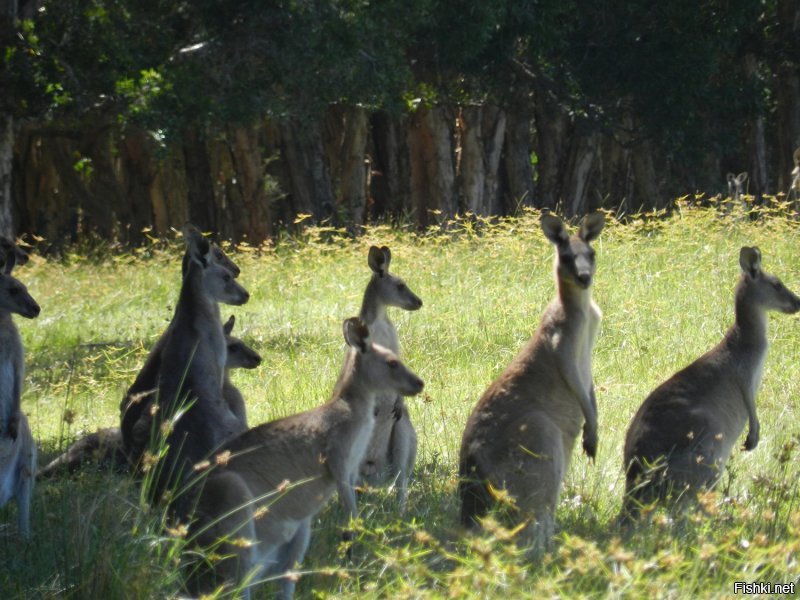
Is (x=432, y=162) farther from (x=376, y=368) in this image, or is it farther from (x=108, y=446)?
(x=376, y=368)

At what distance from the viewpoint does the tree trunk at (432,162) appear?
74.5 ft

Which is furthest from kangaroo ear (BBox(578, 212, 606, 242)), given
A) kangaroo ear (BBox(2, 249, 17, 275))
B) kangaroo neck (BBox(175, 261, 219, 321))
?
kangaroo ear (BBox(2, 249, 17, 275))

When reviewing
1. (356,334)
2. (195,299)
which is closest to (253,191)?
(195,299)

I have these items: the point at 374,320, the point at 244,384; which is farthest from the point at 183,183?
the point at 374,320

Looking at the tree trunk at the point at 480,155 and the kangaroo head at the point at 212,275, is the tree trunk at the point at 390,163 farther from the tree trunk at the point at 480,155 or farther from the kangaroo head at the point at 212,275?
the kangaroo head at the point at 212,275

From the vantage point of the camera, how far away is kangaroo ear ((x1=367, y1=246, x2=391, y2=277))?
8.24m

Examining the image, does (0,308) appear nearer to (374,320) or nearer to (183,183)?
(374,320)

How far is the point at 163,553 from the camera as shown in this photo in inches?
215

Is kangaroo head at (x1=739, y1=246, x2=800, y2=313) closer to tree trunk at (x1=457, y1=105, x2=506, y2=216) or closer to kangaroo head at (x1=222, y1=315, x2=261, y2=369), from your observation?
kangaroo head at (x1=222, y1=315, x2=261, y2=369)

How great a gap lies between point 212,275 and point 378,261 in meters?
1.09

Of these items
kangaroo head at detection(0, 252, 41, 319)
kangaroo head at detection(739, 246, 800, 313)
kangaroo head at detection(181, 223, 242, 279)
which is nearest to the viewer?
kangaroo head at detection(739, 246, 800, 313)

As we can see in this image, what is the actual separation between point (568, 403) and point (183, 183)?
19725 millimetres

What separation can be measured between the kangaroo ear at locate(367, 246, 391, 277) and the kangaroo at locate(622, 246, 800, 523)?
81.8 inches

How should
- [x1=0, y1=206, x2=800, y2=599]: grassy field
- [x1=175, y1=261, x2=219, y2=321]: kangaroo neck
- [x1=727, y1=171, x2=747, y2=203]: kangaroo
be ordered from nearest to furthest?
[x1=0, y1=206, x2=800, y2=599]: grassy field → [x1=175, y1=261, x2=219, y2=321]: kangaroo neck → [x1=727, y1=171, x2=747, y2=203]: kangaroo
